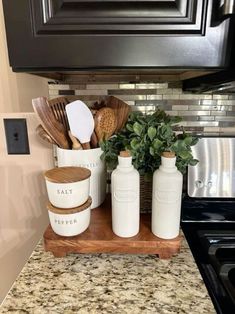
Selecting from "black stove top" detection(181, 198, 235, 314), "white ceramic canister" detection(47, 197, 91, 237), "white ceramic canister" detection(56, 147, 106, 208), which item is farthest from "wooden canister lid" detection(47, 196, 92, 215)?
"black stove top" detection(181, 198, 235, 314)

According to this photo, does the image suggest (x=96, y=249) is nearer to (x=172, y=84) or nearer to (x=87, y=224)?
(x=87, y=224)

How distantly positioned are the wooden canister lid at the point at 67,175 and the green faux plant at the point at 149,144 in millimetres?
92

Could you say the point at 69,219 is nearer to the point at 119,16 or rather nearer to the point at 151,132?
the point at 151,132

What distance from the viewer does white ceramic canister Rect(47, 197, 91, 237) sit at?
0.58m

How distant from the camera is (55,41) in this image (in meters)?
0.49

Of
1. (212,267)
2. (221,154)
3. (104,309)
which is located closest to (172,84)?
(221,154)

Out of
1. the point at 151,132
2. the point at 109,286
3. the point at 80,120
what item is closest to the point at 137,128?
the point at 151,132

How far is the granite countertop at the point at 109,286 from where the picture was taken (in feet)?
1.56

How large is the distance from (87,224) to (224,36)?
540mm

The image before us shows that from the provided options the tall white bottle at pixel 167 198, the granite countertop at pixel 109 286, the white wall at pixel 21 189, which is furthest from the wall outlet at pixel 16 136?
the tall white bottle at pixel 167 198

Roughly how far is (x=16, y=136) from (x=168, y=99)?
1.82 ft

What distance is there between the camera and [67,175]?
58 cm

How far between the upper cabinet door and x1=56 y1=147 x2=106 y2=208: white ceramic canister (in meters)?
0.24

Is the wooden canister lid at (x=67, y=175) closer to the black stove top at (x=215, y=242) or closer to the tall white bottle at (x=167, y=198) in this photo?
the tall white bottle at (x=167, y=198)
